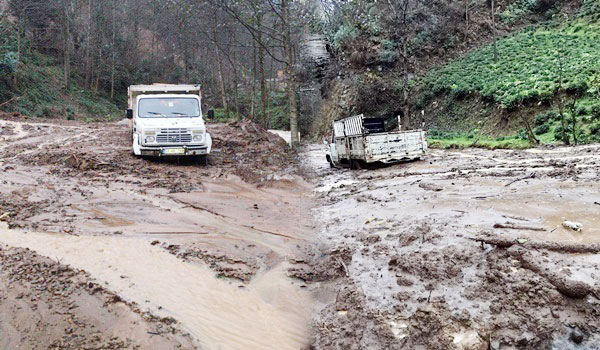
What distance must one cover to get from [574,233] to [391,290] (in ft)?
8.65

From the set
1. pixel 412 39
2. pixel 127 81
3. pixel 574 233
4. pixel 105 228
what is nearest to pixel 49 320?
pixel 105 228

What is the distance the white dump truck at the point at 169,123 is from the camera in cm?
1449

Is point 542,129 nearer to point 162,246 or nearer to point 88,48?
point 162,246

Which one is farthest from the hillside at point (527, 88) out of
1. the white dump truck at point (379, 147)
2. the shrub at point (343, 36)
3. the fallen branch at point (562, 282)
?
the fallen branch at point (562, 282)

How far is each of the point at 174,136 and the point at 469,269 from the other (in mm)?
11140

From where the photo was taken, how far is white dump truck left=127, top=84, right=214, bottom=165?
1449cm

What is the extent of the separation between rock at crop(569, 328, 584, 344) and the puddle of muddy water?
8.55ft

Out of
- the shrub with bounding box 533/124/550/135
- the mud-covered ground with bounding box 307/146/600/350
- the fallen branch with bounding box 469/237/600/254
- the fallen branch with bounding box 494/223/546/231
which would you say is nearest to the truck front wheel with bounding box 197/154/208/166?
the mud-covered ground with bounding box 307/146/600/350

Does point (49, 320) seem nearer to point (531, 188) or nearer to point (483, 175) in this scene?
point (531, 188)

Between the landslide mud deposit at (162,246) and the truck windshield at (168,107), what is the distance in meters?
1.99

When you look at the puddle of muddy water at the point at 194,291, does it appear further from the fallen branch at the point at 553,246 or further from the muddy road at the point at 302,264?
the fallen branch at the point at 553,246

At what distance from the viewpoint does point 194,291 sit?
5906 mm

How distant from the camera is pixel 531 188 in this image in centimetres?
909

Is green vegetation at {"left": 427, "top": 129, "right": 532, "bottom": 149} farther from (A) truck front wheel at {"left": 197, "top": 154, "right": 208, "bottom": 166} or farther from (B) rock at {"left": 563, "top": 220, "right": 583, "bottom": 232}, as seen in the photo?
(B) rock at {"left": 563, "top": 220, "right": 583, "bottom": 232}
